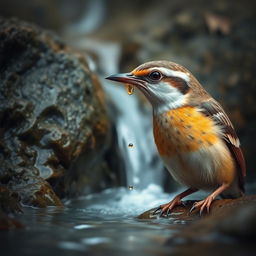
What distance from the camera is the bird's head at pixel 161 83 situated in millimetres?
5578

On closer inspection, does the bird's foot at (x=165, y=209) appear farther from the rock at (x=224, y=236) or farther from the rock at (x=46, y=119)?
the rock at (x=224, y=236)

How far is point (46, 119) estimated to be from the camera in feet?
22.0

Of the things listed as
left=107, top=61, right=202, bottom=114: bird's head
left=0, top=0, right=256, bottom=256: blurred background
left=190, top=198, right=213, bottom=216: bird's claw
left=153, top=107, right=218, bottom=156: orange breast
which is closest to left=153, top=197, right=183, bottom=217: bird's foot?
left=190, top=198, right=213, bottom=216: bird's claw

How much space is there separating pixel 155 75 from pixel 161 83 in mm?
121

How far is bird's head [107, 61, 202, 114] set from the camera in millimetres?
5578

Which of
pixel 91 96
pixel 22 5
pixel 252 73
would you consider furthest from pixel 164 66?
pixel 22 5

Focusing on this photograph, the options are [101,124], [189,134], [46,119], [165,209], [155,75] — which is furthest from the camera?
[101,124]

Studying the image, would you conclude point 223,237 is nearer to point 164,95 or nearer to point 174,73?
point 164,95

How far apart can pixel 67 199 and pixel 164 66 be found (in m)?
2.62

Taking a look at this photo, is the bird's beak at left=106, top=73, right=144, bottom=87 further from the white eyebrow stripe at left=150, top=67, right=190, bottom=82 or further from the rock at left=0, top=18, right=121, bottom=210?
the rock at left=0, top=18, right=121, bottom=210

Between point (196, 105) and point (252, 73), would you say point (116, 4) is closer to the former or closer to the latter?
point (252, 73)

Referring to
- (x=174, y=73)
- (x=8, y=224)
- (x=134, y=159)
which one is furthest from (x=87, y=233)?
(x=134, y=159)

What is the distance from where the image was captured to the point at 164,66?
5.60 meters

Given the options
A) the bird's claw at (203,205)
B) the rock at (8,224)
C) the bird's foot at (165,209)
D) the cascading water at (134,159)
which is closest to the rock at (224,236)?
the rock at (8,224)
